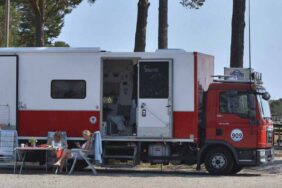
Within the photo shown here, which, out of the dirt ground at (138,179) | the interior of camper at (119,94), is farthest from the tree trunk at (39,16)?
the dirt ground at (138,179)

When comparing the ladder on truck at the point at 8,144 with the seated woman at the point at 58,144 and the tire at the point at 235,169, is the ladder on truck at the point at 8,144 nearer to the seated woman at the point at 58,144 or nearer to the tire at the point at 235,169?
the seated woman at the point at 58,144

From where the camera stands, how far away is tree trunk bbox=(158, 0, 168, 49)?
85.7 ft

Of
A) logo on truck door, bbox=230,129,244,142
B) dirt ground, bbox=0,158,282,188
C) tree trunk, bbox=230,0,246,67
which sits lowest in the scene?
dirt ground, bbox=0,158,282,188

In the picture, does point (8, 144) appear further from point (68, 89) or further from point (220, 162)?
point (220, 162)

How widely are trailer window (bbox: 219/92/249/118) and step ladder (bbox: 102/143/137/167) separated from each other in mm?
2652

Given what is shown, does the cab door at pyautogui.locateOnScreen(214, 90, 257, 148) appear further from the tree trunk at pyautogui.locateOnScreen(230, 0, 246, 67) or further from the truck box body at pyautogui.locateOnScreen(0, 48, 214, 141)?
the tree trunk at pyautogui.locateOnScreen(230, 0, 246, 67)

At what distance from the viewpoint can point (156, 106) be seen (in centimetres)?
1780

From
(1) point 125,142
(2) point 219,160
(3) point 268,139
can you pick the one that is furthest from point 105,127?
(3) point 268,139

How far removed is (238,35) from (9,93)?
8736 millimetres

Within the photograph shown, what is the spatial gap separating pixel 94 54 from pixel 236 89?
13.0ft

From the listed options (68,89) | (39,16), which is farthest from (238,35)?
(39,16)

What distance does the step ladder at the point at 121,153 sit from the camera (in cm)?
1809

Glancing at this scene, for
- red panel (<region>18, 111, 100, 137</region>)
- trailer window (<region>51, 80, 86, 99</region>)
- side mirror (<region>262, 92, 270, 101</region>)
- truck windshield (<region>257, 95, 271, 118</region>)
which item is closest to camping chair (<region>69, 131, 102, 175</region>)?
red panel (<region>18, 111, 100, 137</region>)

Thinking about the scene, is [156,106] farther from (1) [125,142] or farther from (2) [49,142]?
(2) [49,142]
